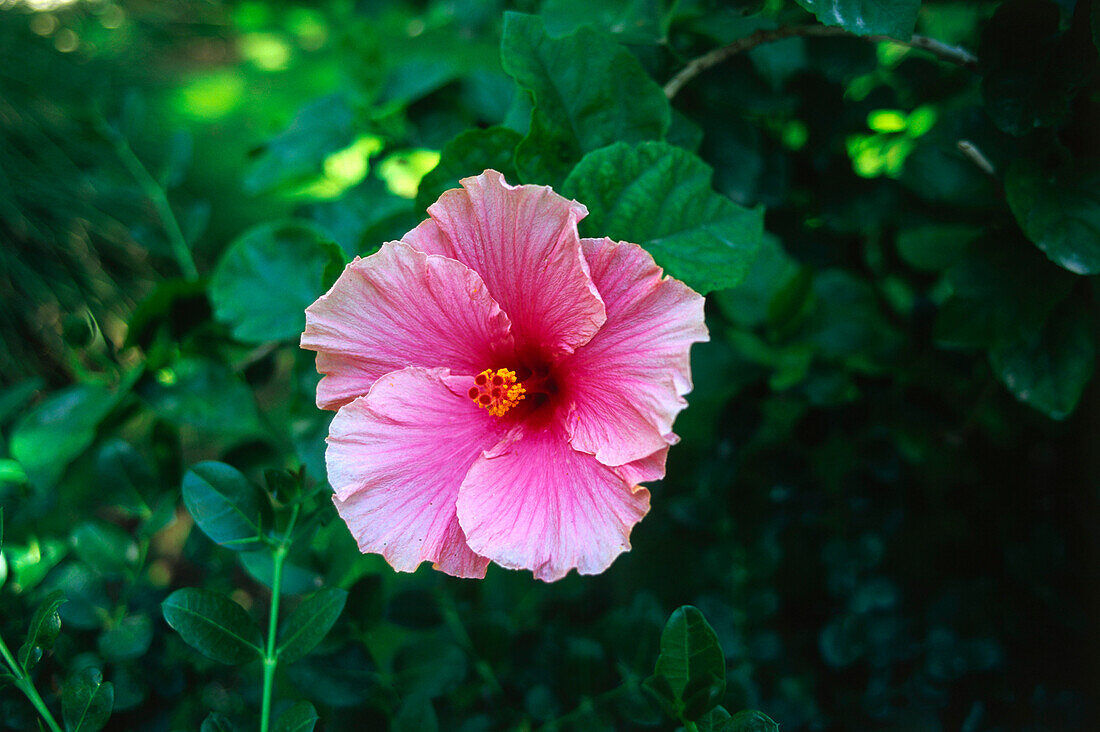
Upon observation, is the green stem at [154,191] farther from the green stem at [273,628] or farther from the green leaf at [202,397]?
the green stem at [273,628]

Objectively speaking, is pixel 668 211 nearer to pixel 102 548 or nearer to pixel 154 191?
pixel 102 548

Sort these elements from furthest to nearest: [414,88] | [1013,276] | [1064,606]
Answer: [414,88], [1064,606], [1013,276]

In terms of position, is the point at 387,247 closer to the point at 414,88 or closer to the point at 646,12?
the point at 646,12

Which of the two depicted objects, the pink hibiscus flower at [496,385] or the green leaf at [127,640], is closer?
the pink hibiscus flower at [496,385]

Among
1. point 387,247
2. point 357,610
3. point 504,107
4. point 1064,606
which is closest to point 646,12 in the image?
point 504,107

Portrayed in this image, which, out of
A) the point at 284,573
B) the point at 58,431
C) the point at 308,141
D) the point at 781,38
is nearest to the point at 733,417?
the point at 781,38

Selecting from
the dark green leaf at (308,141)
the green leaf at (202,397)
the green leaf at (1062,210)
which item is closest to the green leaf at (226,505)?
the green leaf at (202,397)
